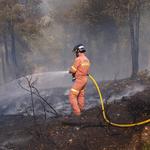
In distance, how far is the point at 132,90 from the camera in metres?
17.2

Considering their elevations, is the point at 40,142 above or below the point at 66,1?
below

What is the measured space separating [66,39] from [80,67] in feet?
90.4

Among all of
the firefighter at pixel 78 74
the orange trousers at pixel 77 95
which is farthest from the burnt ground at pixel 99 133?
the firefighter at pixel 78 74

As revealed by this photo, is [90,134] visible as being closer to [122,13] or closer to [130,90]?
[130,90]

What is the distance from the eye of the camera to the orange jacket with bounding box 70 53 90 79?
35.0 feet

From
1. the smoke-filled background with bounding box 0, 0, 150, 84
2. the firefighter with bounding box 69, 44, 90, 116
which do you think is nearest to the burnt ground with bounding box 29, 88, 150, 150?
the firefighter with bounding box 69, 44, 90, 116

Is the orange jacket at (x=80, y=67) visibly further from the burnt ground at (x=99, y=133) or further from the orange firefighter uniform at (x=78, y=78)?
the burnt ground at (x=99, y=133)

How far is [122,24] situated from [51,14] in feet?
30.3

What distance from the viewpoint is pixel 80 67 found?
1072 centimetres

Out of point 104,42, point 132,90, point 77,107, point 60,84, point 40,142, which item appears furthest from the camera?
point 104,42

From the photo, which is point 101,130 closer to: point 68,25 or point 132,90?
point 132,90

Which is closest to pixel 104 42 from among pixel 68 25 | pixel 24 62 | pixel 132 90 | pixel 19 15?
pixel 68 25

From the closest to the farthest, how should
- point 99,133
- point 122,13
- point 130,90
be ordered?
point 99,133 → point 130,90 → point 122,13

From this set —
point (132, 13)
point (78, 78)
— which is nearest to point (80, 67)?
point (78, 78)
